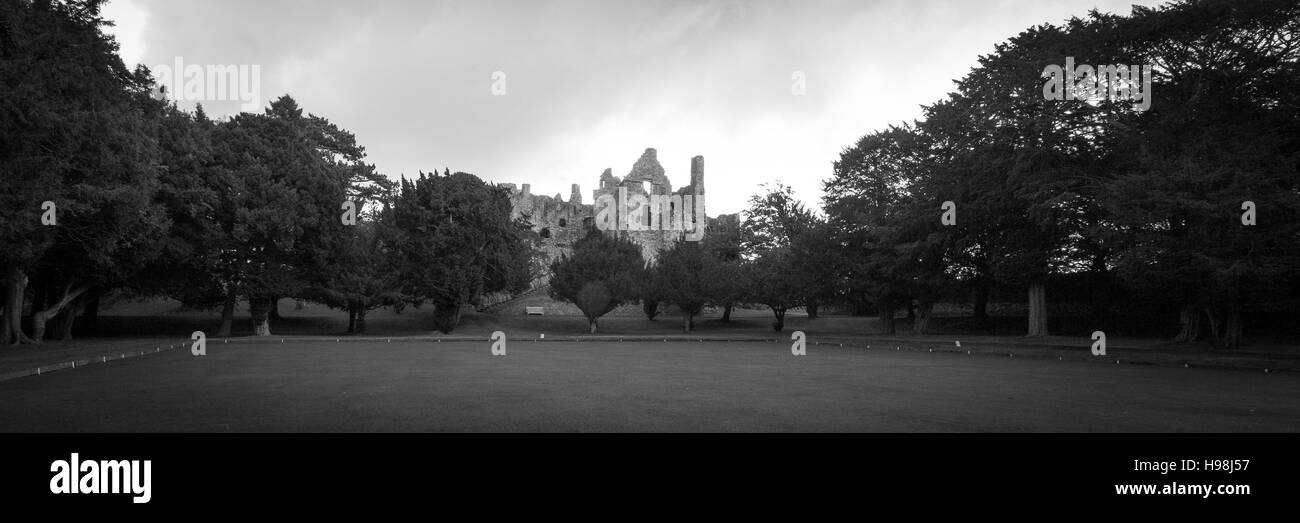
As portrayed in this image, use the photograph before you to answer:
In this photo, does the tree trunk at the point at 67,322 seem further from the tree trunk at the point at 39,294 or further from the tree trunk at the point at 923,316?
the tree trunk at the point at 923,316

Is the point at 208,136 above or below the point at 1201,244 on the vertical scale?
above

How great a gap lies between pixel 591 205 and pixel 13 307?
57.8 meters

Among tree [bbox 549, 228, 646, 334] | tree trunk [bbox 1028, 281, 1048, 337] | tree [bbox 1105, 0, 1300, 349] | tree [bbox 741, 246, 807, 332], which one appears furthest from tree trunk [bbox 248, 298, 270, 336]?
tree trunk [bbox 1028, 281, 1048, 337]

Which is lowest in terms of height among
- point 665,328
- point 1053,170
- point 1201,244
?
point 665,328

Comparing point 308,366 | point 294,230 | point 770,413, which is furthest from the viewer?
point 294,230

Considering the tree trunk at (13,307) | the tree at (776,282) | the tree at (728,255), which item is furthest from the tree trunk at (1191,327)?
the tree trunk at (13,307)

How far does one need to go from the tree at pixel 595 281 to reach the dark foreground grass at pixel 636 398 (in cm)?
2771

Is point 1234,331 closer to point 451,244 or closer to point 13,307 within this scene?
point 451,244

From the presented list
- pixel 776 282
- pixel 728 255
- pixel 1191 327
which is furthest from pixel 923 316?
pixel 728 255

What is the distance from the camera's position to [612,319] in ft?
172
